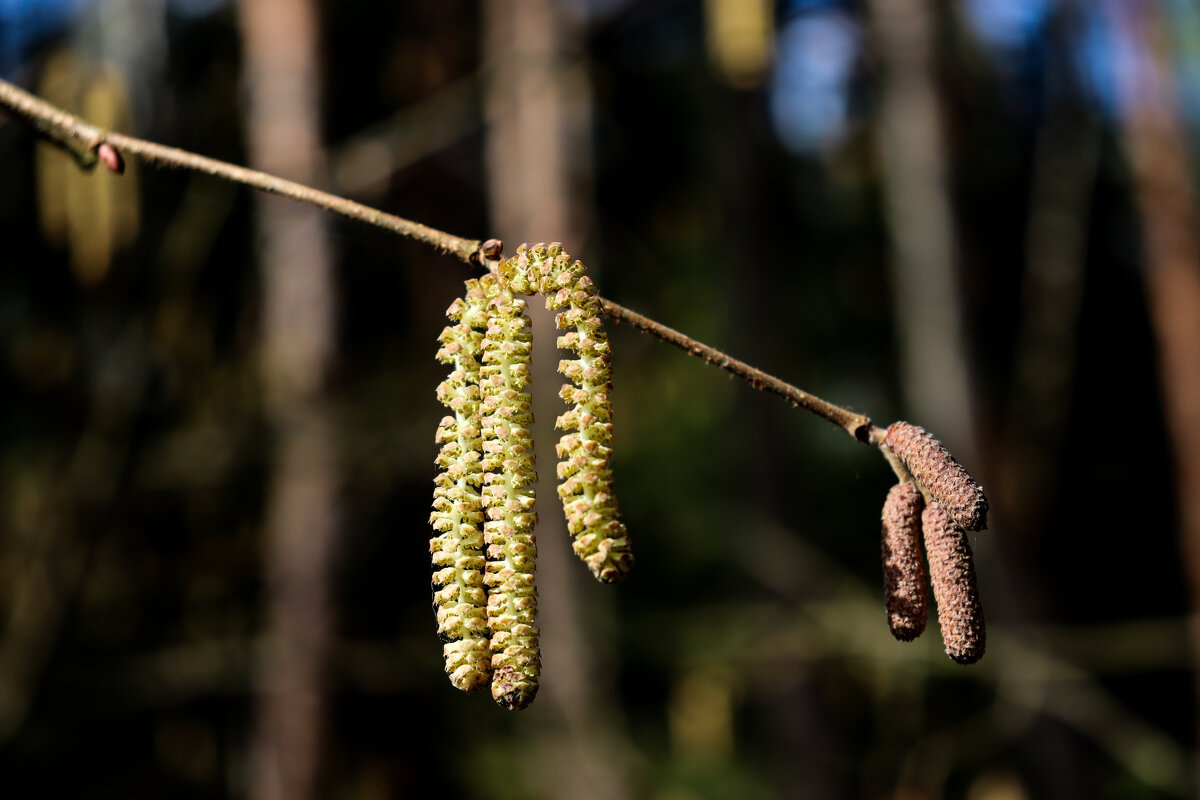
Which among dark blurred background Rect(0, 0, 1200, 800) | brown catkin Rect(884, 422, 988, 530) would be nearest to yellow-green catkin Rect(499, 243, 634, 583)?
brown catkin Rect(884, 422, 988, 530)

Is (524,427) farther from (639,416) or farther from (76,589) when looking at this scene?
(639,416)

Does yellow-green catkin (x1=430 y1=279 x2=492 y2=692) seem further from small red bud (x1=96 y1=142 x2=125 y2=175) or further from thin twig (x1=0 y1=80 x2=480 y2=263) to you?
small red bud (x1=96 y1=142 x2=125 y2=175)

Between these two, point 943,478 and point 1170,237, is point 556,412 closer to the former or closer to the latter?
point 1170,237

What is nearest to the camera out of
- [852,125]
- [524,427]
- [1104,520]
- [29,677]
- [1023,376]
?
[524,427]

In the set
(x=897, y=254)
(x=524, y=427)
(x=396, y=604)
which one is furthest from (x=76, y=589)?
(x=524, y=427)

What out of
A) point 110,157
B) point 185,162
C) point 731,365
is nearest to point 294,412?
point 110,157

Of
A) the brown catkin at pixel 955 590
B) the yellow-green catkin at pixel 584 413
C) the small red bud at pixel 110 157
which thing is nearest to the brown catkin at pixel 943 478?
the brown catkin at pixel 955 590
